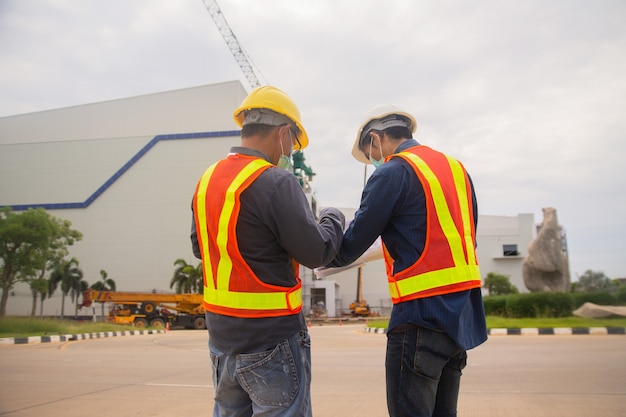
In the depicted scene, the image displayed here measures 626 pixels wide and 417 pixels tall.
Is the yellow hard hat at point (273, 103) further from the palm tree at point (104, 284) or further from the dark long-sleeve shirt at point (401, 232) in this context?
the palm tree at point (104, 284)

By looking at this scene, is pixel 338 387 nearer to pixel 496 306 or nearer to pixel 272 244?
pixel 272 244

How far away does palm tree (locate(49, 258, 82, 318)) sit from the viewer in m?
49.0

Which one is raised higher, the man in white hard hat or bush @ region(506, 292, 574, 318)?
the man in white hard hat

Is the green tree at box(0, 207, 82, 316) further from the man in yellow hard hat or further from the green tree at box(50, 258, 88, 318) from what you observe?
the man in yellow hard hat

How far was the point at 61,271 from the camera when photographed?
48906 mm

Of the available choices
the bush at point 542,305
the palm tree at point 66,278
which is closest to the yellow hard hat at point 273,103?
the bush at point 542,305

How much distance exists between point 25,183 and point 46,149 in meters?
4.68

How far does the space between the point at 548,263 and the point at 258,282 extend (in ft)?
67.7

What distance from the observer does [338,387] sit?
5.25 m

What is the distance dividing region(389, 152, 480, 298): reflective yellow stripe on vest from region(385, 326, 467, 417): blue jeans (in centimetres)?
16

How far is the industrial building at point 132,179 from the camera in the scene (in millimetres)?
52438

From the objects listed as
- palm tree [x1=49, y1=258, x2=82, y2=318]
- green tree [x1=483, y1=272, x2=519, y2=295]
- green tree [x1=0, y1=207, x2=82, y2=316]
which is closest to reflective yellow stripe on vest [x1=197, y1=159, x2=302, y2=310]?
green tree [x1=0, y1=207, x2=82, y2=316]

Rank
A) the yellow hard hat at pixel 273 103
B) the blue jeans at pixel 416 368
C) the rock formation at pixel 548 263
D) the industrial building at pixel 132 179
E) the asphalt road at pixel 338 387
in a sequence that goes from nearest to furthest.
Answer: the blue jeans at pixel 416 368 < the yellow hard hat at pixel 273 103 < the asphalt road at pixel 338 387 < the rock formation at pixel 548 263 < the industrial building at pixel 132 179

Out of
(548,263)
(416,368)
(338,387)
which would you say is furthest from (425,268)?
(548,263)
